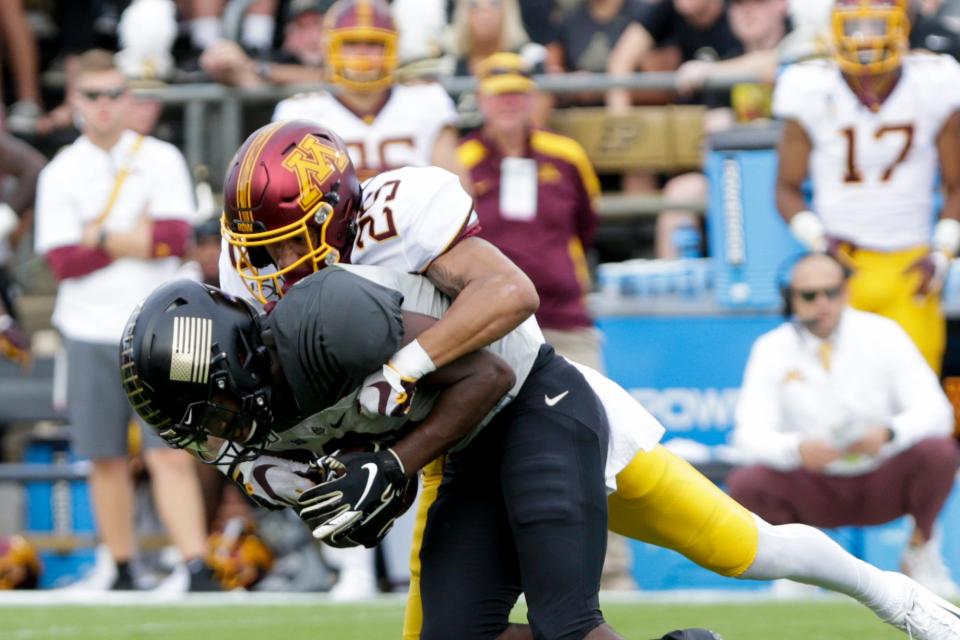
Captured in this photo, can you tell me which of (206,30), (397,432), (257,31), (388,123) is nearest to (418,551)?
(397,432)

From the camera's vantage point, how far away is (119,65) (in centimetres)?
789

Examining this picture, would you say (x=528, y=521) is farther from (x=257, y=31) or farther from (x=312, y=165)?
(x=257, y=31)

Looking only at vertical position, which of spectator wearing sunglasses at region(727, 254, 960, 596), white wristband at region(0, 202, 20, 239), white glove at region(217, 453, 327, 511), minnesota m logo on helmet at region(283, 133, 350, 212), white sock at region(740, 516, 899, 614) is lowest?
spectator wearing sunglasses at region(727, 254, 960, 596)

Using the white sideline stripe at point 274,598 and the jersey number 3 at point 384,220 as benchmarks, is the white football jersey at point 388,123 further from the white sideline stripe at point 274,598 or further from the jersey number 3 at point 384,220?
the jersey number 3 at point 384,220

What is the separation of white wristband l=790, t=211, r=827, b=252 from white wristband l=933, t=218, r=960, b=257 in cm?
40

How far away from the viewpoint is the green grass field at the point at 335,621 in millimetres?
5273

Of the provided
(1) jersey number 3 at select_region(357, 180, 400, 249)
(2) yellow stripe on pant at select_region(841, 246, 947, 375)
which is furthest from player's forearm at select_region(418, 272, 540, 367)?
(2) yellow stripe on pant at select_region(841, 246, 947, 375)

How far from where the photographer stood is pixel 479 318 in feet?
11.1

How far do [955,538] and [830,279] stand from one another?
1140mm

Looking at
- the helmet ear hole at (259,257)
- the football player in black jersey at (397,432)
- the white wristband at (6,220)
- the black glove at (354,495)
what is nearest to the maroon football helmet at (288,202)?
the helmet ear hole at (259,257)

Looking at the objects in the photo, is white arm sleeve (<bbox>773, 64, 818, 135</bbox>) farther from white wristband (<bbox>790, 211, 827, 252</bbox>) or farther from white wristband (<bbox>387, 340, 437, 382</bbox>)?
white wristband (<bbox>387, 340, 437, 382</bbox>)

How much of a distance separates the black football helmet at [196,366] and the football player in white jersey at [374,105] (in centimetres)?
330

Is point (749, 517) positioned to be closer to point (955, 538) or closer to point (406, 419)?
point (406, 419)

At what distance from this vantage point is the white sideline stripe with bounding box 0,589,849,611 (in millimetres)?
6195
